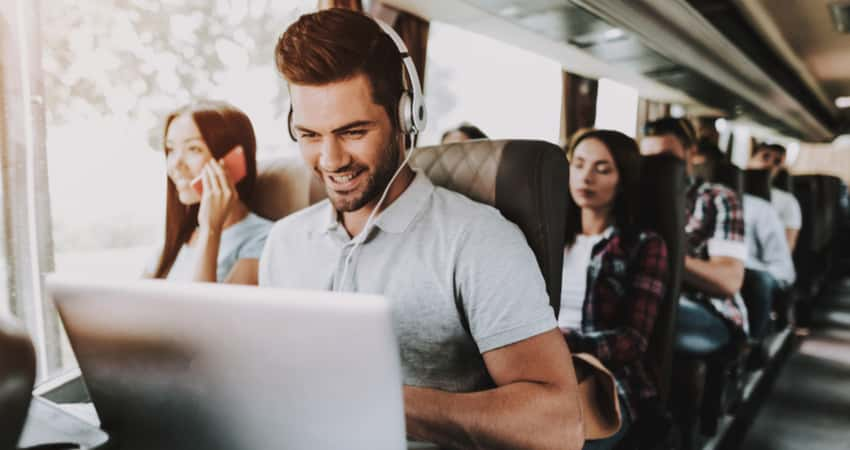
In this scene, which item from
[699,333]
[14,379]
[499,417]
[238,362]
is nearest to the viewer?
[14,379]

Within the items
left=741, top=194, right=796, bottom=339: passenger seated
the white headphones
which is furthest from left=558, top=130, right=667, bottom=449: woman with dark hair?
left=741, top=194, right=796, bottom=339: passenger seated

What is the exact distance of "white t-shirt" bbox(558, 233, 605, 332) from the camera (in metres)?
1.83

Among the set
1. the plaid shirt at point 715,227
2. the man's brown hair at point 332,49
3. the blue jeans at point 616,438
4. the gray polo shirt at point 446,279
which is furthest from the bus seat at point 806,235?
the man's brown hair at point 332,49

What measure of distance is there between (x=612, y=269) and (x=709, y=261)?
0.80m

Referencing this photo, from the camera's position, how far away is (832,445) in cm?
264

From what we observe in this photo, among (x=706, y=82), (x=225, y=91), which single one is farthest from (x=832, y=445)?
(x=706, y=82)

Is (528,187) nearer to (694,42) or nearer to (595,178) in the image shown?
(595,178)

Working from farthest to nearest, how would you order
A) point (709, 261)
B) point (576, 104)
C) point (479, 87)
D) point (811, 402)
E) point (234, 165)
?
point (576, 104) < point (479, 87) < point (811, 402) < point (709, 261) < point (234, 165)

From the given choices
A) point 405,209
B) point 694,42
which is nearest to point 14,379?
point 405,209

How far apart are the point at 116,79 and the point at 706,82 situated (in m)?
4.96

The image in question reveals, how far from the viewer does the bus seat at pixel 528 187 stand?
1.15 meters

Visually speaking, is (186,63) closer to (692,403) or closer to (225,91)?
(225,91)

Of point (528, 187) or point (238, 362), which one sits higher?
point (528, 187)

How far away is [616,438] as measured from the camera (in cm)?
153
